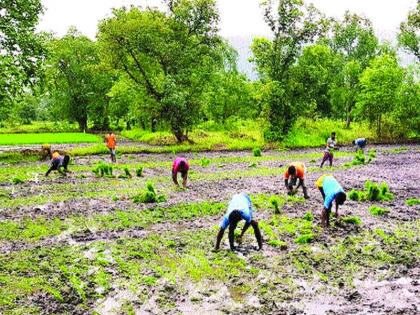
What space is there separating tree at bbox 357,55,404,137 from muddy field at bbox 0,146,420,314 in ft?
73.8

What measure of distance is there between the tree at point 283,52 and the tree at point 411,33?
1224 cm

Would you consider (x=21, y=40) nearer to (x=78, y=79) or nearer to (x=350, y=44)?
(x=350, y=44)

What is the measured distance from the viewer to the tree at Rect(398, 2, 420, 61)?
42.1 m

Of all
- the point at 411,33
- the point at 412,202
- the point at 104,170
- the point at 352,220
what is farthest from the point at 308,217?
the point at 411,33

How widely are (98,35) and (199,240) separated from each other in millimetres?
28497

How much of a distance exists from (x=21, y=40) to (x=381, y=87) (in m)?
29.4

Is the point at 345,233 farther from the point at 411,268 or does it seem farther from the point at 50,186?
the point at 50,186

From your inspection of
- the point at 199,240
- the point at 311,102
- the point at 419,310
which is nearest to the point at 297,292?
the point at 419,310

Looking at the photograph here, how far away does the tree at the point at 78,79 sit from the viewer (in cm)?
6550

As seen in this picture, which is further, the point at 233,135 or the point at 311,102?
the point at 233,135

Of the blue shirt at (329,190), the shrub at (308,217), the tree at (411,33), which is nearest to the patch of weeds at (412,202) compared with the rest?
the shrub at (308,217)

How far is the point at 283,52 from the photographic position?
36.4m

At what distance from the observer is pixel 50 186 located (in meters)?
19.0

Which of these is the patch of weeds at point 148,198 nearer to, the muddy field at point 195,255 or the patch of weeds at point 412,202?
the muddy field at point 195,255
